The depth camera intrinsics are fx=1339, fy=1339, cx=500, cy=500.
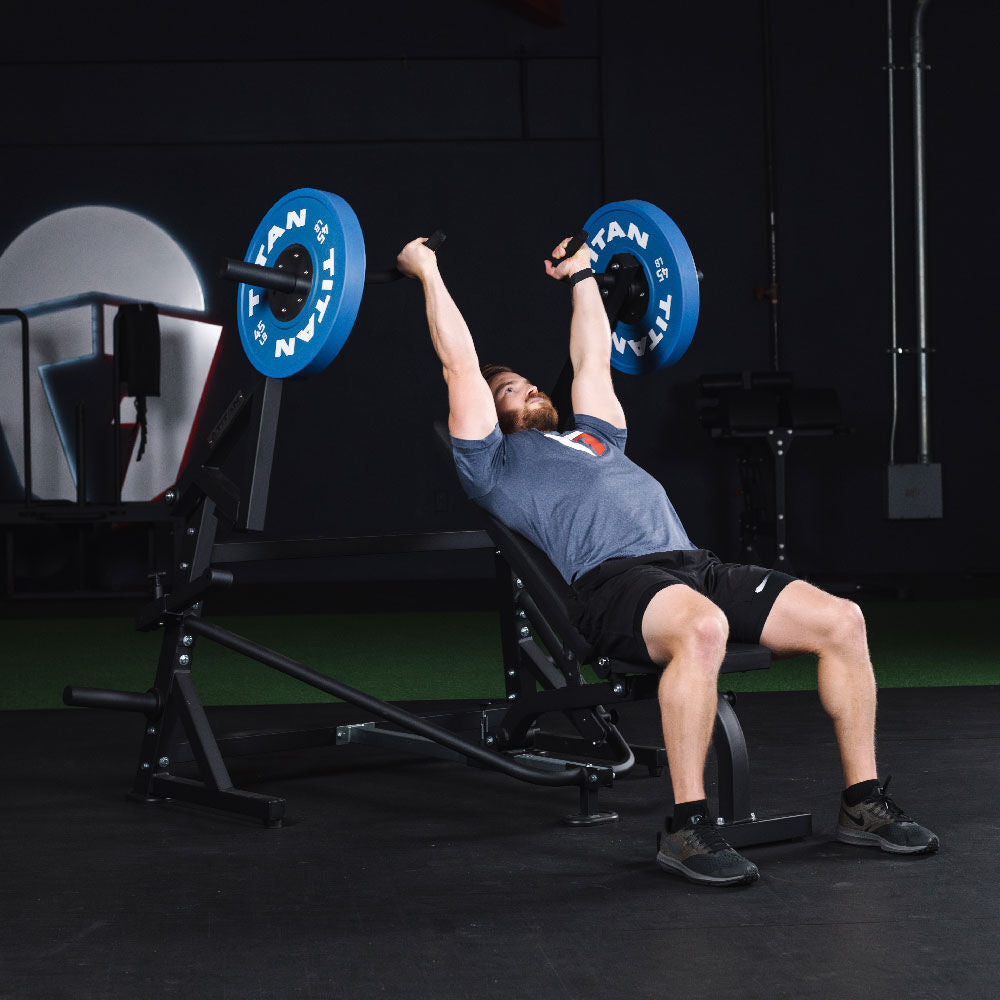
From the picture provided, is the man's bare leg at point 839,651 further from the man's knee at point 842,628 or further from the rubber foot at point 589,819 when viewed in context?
the rubber foot at point 589,819

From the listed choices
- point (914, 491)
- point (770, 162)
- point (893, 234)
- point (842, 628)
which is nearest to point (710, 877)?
point (842, 628)

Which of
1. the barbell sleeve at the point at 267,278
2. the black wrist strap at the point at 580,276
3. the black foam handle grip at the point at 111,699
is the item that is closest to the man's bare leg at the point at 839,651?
the black wrist strap at the point at 580,276

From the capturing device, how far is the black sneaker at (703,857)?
1869 millimetres

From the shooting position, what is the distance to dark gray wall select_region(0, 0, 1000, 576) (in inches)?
277

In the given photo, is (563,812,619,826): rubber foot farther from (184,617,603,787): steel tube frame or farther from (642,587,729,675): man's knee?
(642,587,729,675): man's knee

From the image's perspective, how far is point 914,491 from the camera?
6449 mm

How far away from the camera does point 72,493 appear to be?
23.2 ft

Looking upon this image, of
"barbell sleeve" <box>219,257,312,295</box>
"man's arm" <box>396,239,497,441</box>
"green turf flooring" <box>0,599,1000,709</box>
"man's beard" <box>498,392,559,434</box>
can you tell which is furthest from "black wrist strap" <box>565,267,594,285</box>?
"green turf flooring" <box>0,599,1000,709</box>

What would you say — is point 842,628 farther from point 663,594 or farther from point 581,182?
point 581,182

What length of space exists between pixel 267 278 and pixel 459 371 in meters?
0.35

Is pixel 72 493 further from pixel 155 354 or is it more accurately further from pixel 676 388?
pixel 676 388

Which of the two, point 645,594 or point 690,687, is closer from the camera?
point 690,687

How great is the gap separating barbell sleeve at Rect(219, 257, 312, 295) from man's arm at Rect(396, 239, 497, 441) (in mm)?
184

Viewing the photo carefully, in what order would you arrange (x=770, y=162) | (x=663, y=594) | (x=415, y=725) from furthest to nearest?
(x=770, y=162) < (x=415, y=725) < (x=663, y=594)
